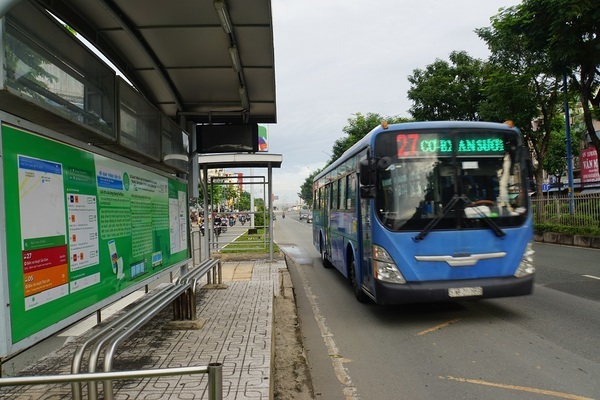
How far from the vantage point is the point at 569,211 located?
58.2ft

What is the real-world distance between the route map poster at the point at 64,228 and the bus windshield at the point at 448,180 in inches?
128

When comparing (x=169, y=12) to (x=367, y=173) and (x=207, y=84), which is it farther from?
(x=367, y=173)

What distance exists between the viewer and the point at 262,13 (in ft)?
16.0

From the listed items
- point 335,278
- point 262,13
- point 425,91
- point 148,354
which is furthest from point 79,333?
point 425,91

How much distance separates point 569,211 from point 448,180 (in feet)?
47.6

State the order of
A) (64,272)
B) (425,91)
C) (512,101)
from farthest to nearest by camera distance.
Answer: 1. (425,91)
2. (512,101)
3. (64,272)

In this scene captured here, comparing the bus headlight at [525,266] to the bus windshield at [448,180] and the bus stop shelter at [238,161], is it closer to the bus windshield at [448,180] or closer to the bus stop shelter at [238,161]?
the bus windshield at [448,180]

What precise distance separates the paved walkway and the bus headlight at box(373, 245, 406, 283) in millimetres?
1609

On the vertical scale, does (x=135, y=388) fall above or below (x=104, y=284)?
below

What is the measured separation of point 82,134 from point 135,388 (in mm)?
2230

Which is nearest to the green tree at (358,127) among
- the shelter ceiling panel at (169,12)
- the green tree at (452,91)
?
the green tree at (452,91)

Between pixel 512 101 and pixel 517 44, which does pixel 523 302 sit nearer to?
pixel 512 101

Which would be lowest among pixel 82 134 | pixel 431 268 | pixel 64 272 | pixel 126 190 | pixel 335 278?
pixel 335 278

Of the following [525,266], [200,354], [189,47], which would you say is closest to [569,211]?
[525,266]
